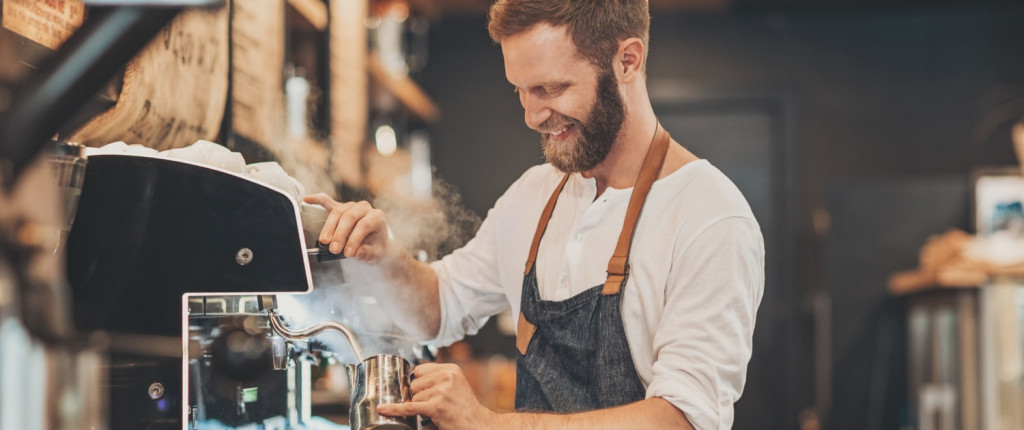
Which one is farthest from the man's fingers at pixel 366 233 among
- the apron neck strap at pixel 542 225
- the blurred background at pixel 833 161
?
the blurred background at pixel 833 161

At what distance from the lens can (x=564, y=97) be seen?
1516 millimetres

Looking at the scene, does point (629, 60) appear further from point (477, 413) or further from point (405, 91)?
point (405, 91)

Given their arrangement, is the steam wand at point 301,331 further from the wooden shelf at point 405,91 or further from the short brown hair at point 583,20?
the wooden shelf at point 405,91

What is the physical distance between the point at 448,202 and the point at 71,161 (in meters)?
0.93

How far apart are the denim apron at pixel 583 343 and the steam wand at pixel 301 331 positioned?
0.42m

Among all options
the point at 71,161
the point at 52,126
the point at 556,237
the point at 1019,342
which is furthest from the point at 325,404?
the point at 1019,342

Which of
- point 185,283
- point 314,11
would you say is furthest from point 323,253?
point 314,11

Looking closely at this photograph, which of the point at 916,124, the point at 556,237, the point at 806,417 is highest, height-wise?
the point at 916,124

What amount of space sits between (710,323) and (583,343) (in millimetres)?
225

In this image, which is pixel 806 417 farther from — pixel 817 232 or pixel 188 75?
pixel 188 75

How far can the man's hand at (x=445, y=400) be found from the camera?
1.14 meters

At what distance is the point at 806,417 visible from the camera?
5121 mm

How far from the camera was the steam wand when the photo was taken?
1.15 meters

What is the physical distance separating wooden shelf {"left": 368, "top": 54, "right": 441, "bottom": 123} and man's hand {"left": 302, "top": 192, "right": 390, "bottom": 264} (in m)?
2.28
